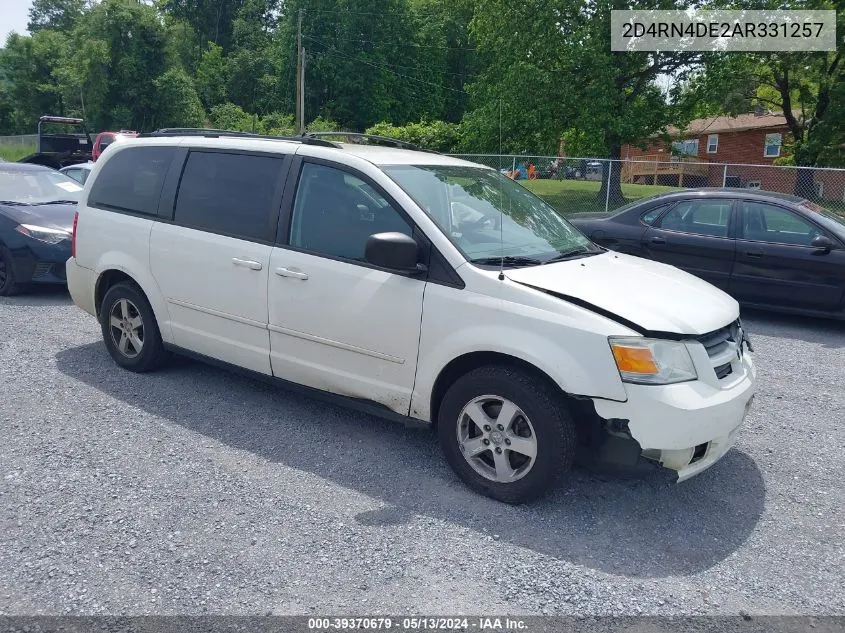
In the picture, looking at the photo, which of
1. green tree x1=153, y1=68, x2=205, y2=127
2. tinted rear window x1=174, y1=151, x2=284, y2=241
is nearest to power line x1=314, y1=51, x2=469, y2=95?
green tree x1=153, y1=68, x2=205, y2=127

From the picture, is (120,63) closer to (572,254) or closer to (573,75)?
(573,75)

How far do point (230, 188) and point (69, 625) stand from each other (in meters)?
3.01

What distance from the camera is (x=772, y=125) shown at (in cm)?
4016

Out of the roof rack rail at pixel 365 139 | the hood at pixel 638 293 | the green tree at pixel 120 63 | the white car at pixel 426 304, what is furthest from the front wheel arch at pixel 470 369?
the green tree at pixel 120 63

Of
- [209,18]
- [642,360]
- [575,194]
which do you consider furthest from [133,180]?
[209,18]

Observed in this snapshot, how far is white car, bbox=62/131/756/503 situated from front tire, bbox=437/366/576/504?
0.01 meters

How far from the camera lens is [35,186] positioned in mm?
9477

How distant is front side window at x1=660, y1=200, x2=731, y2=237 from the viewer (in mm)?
8453

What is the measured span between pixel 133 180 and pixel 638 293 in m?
3.96

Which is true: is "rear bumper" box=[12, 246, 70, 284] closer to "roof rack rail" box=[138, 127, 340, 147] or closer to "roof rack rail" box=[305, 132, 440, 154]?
"roof rack rail" box=[138, 127, 340, 147]

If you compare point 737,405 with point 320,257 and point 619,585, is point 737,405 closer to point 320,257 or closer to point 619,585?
point 619,585

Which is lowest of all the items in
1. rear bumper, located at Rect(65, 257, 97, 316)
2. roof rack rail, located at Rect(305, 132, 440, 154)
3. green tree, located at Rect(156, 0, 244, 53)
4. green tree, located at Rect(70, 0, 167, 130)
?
rear bumper, located at Rect(65, 257, 97, 316)

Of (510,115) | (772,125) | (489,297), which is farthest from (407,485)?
(772,125)

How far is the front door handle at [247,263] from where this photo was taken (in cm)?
464
